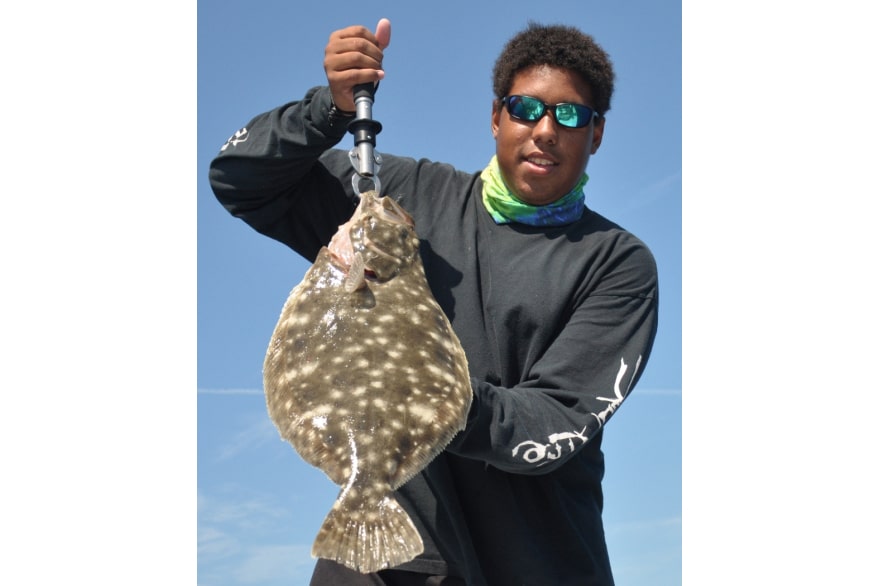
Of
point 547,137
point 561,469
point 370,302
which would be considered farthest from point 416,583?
point 547,137

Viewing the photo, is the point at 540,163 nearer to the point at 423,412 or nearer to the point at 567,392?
the point at 567,392

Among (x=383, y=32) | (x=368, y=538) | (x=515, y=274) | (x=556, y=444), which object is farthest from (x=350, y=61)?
(x=368, y=538)

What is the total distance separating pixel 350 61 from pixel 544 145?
3.39 feet

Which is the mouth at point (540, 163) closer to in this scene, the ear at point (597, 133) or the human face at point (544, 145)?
the human face at point (544, 145)

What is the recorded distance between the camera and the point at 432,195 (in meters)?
4.57

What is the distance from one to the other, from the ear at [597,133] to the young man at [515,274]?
7 cm

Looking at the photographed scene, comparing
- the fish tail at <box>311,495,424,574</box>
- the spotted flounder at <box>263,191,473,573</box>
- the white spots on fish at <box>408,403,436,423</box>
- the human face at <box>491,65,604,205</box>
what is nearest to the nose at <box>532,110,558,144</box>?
the human face at <box>491,65,604,205</box>

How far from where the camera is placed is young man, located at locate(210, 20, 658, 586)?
387 centimetres

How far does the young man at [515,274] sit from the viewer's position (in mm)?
3869

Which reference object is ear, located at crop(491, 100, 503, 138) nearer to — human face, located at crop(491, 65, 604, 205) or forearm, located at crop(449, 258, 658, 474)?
human face, located at crop(491, 65, 604, 205)

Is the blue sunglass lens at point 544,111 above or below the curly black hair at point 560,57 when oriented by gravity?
below

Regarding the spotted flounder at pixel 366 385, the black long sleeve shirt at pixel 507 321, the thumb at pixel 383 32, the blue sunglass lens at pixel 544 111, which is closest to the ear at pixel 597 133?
the blue sunglass lens at pixel 544 111

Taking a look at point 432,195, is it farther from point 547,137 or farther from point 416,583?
point 416,583

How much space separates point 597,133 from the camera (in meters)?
4.75
